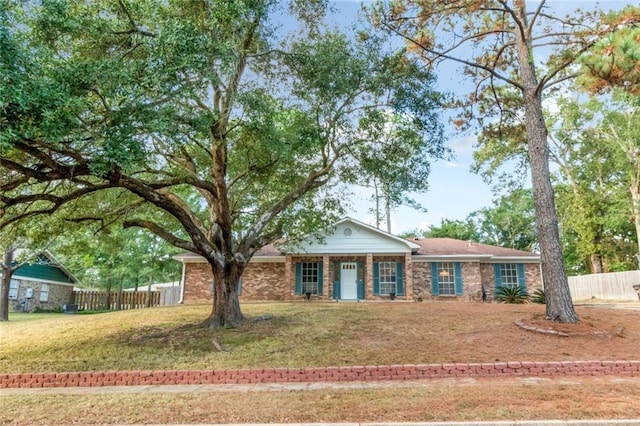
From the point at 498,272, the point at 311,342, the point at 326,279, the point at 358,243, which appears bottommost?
the point at 311,342

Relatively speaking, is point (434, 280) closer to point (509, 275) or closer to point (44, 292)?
point (509, 275)

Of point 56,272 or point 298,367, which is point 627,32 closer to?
point 298,367

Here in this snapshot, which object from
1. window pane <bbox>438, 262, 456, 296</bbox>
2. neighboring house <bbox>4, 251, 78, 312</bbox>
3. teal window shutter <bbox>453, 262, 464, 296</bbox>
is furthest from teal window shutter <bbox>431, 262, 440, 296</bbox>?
neighboring house <bbox>4, 251, 78, 312</bbox>

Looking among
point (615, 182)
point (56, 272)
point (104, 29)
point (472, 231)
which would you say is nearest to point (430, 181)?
point (104, 29)

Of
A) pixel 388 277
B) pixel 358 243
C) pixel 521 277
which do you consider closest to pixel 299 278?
pixel 358 243

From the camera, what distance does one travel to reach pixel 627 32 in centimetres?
847

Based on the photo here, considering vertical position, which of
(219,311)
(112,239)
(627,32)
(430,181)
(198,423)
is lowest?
(198,423)

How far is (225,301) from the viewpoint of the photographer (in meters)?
11.1

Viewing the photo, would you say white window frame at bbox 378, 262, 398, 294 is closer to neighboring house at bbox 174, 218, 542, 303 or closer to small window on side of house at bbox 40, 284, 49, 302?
neighboring house at bbox 174, 218, 542, 303

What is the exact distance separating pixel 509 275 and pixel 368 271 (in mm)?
7357

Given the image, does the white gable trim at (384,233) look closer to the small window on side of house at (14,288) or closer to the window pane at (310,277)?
the window pane at (310,277)

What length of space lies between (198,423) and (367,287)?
51.8 feet

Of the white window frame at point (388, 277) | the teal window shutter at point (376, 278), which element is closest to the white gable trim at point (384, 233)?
the white window frame at point (388, 277)

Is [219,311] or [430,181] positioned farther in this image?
[430,181]
